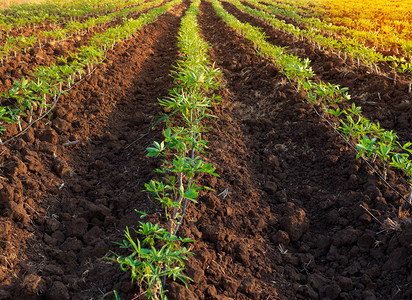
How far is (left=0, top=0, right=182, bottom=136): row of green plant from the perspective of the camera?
3.76m

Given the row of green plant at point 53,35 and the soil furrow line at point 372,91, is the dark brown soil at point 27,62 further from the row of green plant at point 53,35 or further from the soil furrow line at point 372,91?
the soil furrow line at point 372,91

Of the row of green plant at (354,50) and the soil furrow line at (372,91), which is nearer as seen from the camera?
the soil furrow line at (372,91)

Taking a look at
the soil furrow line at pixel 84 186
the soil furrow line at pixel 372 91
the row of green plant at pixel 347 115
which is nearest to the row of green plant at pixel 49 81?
the soil furrow line at pixel 84 186

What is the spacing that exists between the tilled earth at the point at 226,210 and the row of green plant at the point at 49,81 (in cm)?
26

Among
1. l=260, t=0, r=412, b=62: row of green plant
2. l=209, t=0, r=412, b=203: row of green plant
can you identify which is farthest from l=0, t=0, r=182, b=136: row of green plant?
l=260, t=0, r=412, b=62: row of green plant

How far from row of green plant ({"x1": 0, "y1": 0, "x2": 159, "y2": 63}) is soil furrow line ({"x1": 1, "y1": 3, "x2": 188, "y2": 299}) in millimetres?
1698

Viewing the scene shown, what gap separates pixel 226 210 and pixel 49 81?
139 inches

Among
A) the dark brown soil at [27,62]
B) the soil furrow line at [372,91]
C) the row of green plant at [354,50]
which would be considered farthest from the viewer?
the row of green plant at [354,50]

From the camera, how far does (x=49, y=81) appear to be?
4652 mm

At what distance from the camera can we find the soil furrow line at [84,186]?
2.12 metres

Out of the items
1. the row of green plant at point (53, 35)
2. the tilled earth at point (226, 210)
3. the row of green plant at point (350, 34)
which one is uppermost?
the row of green plant at point (53, 35)

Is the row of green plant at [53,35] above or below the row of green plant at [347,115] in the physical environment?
above

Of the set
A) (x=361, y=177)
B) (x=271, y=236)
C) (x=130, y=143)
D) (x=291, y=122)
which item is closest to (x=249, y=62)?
(x=291, y=122)

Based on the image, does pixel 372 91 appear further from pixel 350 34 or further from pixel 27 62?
pixel 27 62
